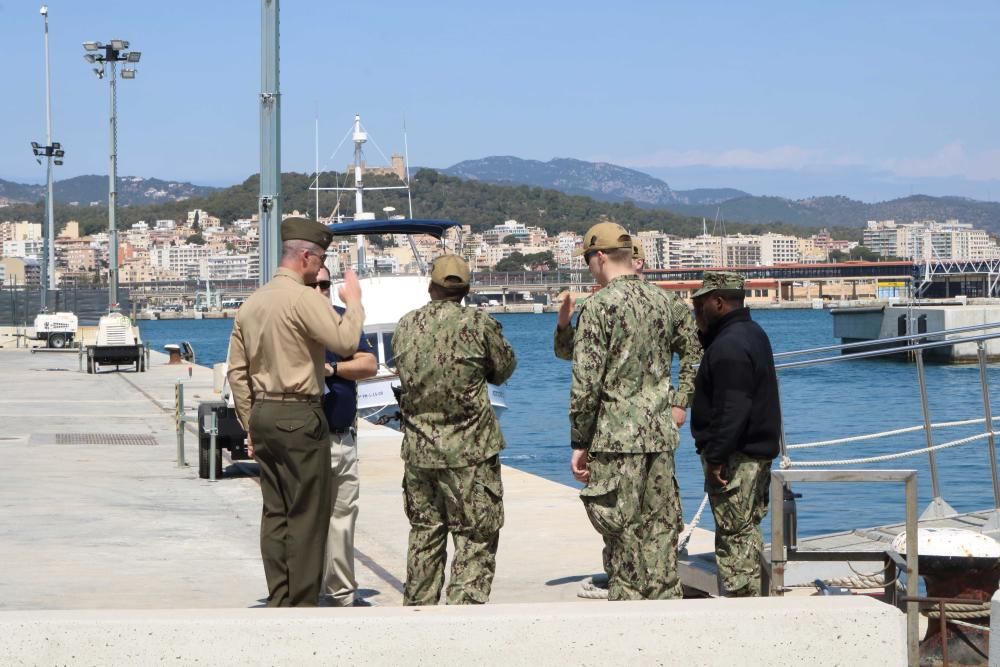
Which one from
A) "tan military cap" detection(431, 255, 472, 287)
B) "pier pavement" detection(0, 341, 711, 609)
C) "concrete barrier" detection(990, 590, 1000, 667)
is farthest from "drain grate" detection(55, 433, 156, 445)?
"concrete barrier" detection(990, 590, 1000, 667)

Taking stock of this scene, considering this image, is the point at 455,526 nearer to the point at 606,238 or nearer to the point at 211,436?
the point at 606,238

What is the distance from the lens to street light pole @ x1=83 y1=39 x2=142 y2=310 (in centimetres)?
4112

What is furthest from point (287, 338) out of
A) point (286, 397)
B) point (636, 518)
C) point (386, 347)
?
point (386, 347)

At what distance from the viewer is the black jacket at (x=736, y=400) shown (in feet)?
21.6

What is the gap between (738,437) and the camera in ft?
21.6

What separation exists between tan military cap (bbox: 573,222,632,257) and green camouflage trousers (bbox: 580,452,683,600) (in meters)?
0.93

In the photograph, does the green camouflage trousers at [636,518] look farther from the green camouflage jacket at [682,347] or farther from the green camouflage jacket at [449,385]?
the green camouflage jacket at [449,385]

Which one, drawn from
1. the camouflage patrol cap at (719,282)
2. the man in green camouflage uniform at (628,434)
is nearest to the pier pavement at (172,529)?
the man in green camouflage uniform at (628,434)

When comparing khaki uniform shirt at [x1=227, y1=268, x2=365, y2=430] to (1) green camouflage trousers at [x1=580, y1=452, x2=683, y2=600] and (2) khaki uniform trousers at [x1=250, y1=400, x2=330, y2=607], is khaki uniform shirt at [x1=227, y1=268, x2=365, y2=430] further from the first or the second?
(1) green camouflage trousers at [x1=580, y1=452, x2=683, y2=600]

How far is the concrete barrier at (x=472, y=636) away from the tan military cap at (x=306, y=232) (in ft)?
7.41

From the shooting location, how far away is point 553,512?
1127 cm

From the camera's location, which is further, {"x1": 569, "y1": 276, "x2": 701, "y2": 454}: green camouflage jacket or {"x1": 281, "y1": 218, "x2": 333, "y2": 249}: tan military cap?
{"x1": 281, "y1": 218, "x2": 333, "y2": 249}: tan military cap

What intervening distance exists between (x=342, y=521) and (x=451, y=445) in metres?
0.95

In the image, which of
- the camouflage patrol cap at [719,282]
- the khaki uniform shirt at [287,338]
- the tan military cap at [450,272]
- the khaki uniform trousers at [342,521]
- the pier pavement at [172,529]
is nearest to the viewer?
the khaki uniform shirt at [287,338]
